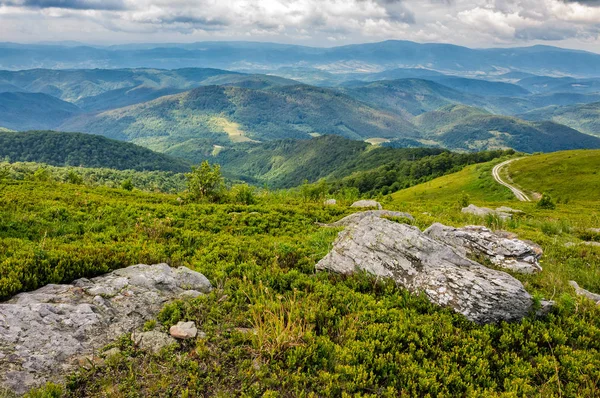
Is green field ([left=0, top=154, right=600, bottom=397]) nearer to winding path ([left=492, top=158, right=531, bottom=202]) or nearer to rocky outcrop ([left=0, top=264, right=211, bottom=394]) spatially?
rocky outcrop ([left=0, top=264, right=211, bottom=394])

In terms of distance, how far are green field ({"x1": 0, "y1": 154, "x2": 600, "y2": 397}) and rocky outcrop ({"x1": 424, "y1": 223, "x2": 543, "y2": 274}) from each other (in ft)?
2.02

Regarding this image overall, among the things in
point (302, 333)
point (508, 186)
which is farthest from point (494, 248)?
point (508, 186)

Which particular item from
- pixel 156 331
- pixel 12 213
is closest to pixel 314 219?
pixel 156 331

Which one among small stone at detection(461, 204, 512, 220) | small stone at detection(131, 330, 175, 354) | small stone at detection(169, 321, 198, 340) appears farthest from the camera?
small stone at detection(461, 204, 512, 220)

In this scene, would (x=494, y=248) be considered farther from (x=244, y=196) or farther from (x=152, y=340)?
(x=244, y=196)

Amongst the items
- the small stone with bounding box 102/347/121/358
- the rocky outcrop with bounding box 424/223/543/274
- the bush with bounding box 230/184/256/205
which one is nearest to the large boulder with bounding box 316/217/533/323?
the rocky outcrop with bounding box 424/223/543/274

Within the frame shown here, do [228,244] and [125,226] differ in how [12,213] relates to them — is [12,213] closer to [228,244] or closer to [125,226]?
[125,226]

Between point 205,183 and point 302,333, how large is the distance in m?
18.2

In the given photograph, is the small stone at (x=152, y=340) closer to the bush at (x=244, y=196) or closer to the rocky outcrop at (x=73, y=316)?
the rocky outcrop at (x=73, y=316)

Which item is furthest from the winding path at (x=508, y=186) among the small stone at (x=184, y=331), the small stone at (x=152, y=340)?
the small stone at (x=152, y=340)

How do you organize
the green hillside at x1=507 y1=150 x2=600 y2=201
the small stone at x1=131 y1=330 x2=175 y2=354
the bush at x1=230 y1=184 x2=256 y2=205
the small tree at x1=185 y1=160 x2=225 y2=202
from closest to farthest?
1. the small stone at x1=131 y1=330 x2=175 y2=354
2. the bush at x1=230 y1=184 x2=256 y2=205
3. the small tree at x1=185 y1=160 x2=225 y2=202
4. the green hillside at x1=507 y1=150 x2=600 y2=201

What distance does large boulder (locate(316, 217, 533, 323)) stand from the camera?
28.2 feet

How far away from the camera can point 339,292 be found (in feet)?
30.7

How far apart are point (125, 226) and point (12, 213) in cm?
454
